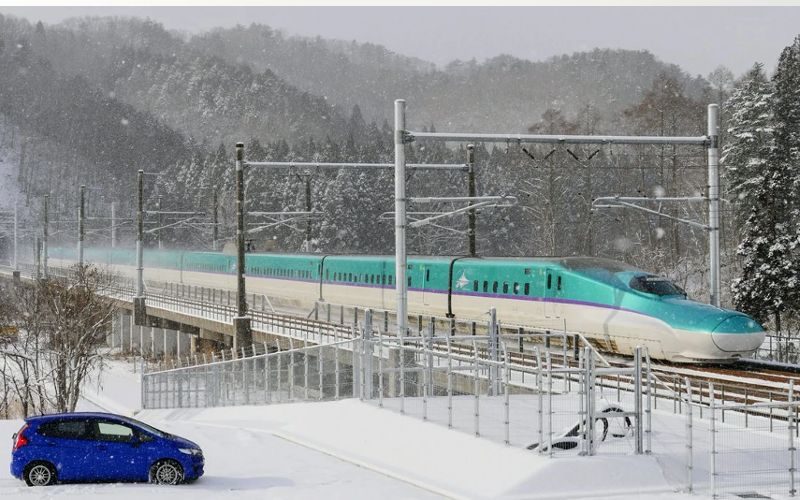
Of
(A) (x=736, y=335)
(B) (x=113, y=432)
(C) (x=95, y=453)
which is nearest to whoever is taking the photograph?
(C) (x=95, y=453)

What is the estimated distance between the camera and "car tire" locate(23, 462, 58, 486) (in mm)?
21469

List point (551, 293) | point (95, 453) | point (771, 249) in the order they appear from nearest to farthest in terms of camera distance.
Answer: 1. point (95, 453)
2. point (551, 293)
3. point (771, 249)

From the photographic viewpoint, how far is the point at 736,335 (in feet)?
103

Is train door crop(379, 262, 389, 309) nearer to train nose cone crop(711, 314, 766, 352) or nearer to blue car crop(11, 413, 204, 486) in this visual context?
train nose cone crop(711, 314, 766, 352)

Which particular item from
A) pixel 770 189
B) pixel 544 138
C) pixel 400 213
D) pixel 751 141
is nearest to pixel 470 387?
pixel 400 213

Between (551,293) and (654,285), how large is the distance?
4558mm

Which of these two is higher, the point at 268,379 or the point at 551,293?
the point at 551,293

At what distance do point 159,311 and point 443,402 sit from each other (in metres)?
48.5

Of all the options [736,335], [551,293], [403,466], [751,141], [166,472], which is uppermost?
[751,141]

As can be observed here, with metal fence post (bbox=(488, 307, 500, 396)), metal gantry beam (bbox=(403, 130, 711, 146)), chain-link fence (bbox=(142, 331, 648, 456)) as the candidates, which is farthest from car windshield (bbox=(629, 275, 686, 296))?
metal fence post (bbox=(488, 307, 500, 396))

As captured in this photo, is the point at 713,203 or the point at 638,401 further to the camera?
the point at 713,203

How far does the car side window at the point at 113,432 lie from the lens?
21.9 metres

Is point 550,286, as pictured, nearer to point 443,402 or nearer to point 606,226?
point 443,402

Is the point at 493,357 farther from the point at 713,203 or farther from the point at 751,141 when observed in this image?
the point at 751,141
